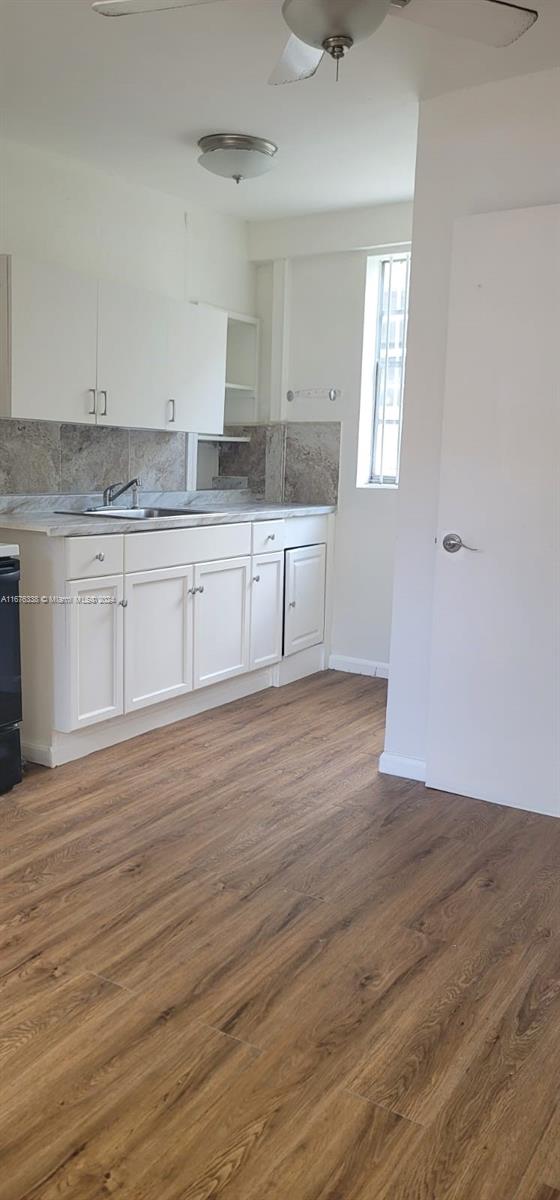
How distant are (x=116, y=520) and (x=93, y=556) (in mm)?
213

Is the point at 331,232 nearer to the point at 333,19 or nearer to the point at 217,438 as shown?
the point at 217,438

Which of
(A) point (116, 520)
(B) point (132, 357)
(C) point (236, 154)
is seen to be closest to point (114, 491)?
(B) point (132, 357)

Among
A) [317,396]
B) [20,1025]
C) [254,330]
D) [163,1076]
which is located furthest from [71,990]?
[254,330]

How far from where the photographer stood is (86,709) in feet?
11.3

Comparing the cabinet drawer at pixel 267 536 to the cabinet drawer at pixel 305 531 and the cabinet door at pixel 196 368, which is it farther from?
the cabinet door at pixel 196 368

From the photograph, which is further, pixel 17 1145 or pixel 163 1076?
pixel 163 1076

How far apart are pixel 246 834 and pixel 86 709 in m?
0.91

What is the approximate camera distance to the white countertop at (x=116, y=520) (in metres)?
3.28

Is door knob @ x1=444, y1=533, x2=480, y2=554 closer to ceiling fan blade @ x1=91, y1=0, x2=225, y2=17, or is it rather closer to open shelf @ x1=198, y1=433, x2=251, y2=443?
ceiling fan blade @ x1=91, y1=0, x2=225, y2=17

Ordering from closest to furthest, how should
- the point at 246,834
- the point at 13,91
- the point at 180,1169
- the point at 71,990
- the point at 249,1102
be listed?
1. the point at 180,1169
2. the point at 249,1102
3. the point at 71,990
4. the point at 246,834
5. the point at 13,91

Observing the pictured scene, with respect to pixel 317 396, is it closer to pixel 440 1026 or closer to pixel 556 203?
pixel 556 203

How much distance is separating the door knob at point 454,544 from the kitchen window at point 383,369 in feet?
5.54

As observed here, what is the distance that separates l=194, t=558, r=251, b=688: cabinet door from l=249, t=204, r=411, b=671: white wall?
2.96 ft

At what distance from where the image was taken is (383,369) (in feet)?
16.0
